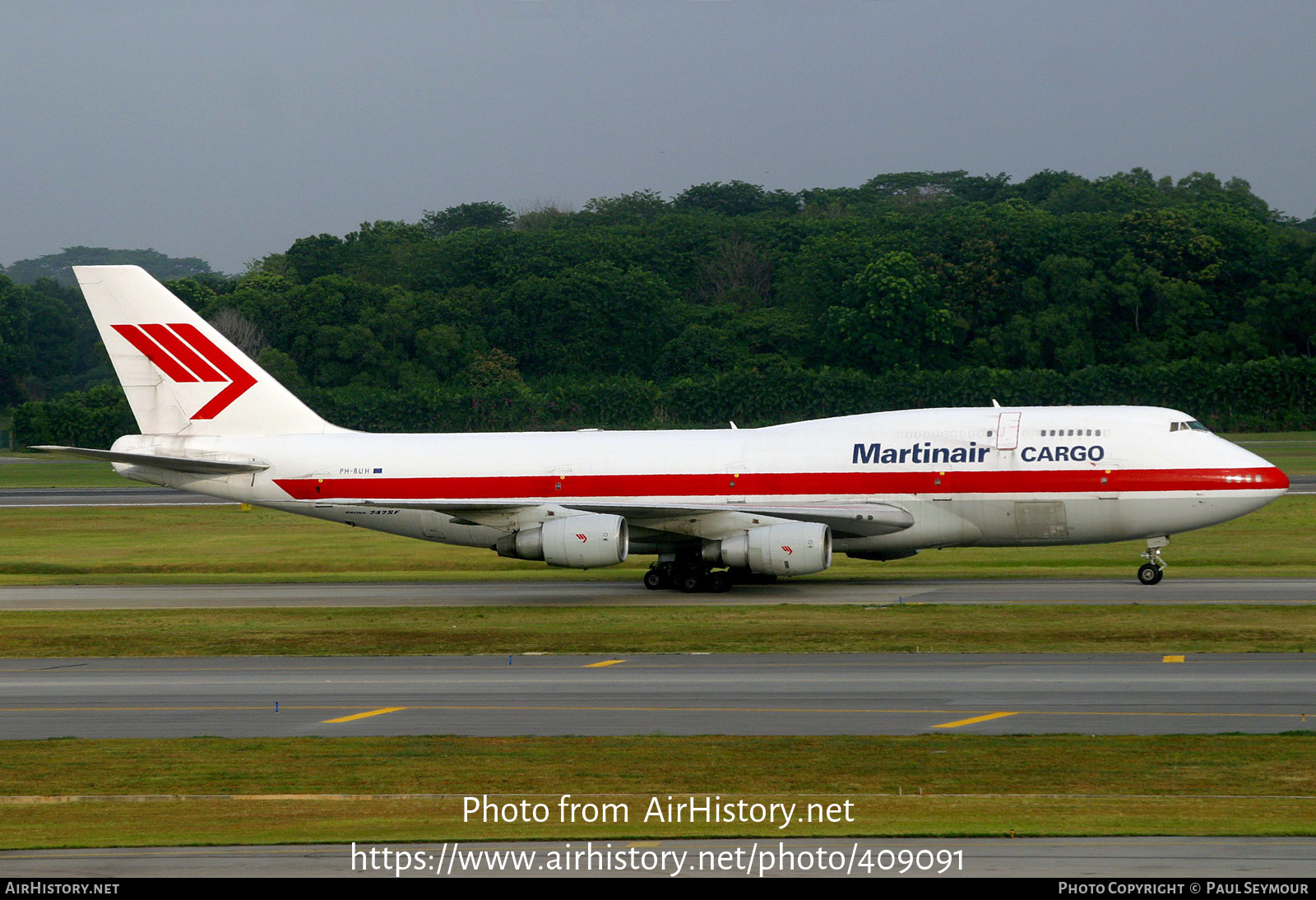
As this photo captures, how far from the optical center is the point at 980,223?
114 metres

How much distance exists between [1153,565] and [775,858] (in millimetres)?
24868

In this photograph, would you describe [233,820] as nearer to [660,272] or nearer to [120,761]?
[120,761]

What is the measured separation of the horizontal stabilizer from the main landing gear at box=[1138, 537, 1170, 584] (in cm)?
2279

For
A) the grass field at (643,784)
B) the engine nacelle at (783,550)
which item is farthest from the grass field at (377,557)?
the grass field at (643,784)

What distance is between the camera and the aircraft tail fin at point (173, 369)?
38.6 metres

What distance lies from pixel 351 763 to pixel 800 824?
251 inches

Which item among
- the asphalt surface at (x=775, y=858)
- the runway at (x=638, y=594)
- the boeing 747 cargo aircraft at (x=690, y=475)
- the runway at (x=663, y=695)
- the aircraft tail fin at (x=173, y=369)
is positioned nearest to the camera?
the asphalt surface at (x=775, y=858)

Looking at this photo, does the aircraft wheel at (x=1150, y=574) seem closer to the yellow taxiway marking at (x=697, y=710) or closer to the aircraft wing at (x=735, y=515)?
the aircraft wing at (x=735, y=515)

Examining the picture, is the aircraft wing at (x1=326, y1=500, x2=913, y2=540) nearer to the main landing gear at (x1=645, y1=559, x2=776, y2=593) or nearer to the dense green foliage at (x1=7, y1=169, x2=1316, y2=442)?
the main landing gear at (x1=645, y1=559, x2=776, y2=593)

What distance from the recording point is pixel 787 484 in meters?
36.1

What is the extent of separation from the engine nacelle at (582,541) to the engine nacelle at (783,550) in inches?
105

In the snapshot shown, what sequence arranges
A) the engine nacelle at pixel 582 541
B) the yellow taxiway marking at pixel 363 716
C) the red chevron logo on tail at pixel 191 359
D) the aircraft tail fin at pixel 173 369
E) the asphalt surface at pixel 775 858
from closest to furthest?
the asphalt surface at pixel 775 858 → the yellow taxiway marking at pixel 363 716 → the engine nacelle at pixel 582 541 → the aircraft tail fin at pixel 173 369 → the red chevron logo on tail at pixel 191 359

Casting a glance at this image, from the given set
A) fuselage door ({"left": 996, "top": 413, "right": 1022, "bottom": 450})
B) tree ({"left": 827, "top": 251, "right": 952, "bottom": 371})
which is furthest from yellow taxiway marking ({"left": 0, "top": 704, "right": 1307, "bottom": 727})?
tree ({"left": 827, "top": 251, "right": 952, "bottom": 371})

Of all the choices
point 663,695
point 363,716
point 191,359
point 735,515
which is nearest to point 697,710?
point 663,695
